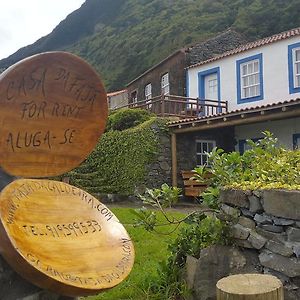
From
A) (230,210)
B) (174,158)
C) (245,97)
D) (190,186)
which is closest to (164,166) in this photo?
(174,158)

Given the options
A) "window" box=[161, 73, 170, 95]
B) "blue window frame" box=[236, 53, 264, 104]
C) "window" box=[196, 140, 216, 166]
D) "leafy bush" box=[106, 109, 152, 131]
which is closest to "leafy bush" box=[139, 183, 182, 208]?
"window" box=[196, 140, 216, 166]

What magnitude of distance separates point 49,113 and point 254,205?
2.01 meters

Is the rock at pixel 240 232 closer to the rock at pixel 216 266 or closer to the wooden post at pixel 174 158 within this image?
the rock at pixel 216 266

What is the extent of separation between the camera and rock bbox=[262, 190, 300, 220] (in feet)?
12.3

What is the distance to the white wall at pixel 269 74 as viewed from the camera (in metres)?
15.1

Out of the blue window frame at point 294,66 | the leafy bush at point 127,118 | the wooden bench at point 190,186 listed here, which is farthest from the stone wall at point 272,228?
the blue window frame at point 294,66

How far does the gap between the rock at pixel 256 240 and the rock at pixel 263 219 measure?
12 cm

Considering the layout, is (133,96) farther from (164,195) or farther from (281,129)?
(164,195)

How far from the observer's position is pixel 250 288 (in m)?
2.41

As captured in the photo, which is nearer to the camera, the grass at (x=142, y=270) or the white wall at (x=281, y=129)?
the grass at (x=142, y=270)

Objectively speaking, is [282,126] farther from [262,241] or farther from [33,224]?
[33,224]

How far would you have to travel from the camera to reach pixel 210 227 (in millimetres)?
4395

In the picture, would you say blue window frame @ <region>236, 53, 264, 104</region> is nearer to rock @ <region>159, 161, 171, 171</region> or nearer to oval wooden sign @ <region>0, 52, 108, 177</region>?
rock @ <region>159, 161, 171, 171</region>

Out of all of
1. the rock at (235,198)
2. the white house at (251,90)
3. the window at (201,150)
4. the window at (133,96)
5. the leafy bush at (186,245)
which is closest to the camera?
the rock at (235,198)
